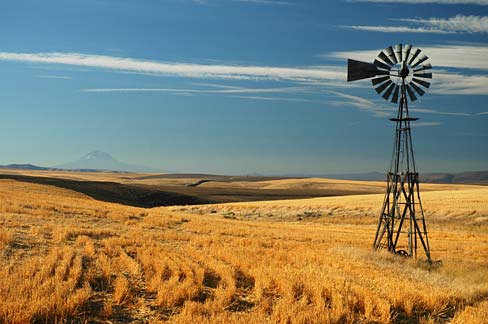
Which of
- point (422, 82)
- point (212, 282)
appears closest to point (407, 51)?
point (422, 82)

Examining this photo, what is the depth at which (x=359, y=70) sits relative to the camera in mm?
21078

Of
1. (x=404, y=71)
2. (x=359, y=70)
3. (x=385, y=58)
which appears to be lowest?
(x=404, y=71)

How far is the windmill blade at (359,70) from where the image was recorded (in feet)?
68.8

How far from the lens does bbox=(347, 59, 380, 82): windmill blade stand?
2097cm

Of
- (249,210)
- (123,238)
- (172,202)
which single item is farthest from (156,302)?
(172,202)

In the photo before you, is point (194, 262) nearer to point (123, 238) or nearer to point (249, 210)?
point (123, 238)

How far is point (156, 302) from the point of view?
32.0 ft

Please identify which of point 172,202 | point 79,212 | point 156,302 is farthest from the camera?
point 172,202

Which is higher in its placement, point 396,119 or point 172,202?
point 396,119

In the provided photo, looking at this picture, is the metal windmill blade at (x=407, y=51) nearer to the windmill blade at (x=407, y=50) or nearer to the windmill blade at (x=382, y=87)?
the windmill blade at (x=407, y=50)

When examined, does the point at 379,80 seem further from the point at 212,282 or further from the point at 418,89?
the point at 212,282

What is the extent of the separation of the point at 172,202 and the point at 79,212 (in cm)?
5567

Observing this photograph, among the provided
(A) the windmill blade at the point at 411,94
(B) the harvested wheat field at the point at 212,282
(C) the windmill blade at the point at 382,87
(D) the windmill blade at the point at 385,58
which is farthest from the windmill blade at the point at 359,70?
(B) the harvested wheat field at the point at 212,282

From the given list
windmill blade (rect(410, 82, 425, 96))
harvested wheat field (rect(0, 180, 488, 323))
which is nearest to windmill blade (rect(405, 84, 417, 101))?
windmill blade (rect(410, 82, 425, 96))
